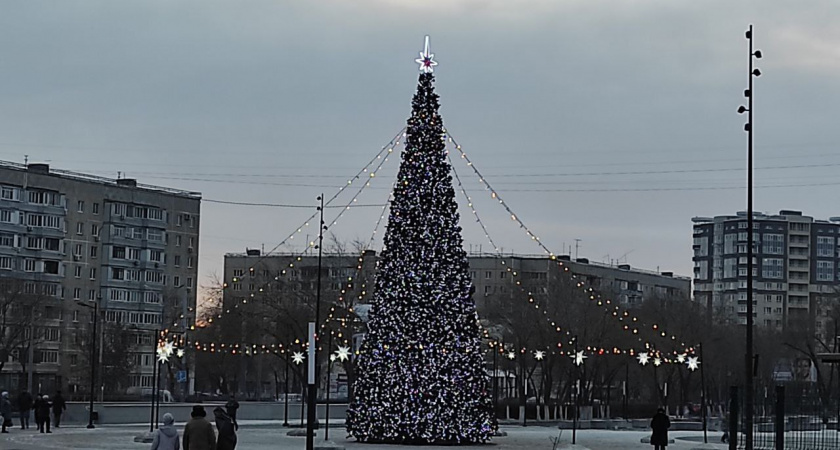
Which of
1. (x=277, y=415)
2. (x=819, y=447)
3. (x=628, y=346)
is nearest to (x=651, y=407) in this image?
(x=628, y=346)

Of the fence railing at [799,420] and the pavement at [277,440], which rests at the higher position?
the fence railing at [799,420]

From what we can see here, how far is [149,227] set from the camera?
124 meters

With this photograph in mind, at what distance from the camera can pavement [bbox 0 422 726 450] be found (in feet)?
140

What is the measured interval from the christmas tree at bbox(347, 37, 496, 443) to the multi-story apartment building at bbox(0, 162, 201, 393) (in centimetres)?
6241

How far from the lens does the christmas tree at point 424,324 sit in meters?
41.7

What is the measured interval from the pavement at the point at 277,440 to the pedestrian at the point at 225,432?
644 inches

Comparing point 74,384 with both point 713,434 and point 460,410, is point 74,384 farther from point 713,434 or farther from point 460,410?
point 460,410

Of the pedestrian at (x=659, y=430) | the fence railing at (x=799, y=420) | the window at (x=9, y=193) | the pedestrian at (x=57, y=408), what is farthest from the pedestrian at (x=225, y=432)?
the window at (x=9, y=193)

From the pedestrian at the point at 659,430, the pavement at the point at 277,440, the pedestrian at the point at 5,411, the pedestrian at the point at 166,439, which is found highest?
the pedestrian at the point at 166,439

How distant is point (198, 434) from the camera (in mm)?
22328

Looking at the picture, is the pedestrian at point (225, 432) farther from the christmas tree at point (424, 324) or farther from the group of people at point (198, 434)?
the christmas tree at point (424, 324)

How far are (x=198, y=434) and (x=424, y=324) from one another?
19853 millimetres

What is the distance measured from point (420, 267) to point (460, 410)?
418cm

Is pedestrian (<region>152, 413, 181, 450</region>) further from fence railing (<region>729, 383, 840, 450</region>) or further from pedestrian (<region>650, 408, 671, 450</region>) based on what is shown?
pedestrian (<region>650, 408, 671, 450</region>)
